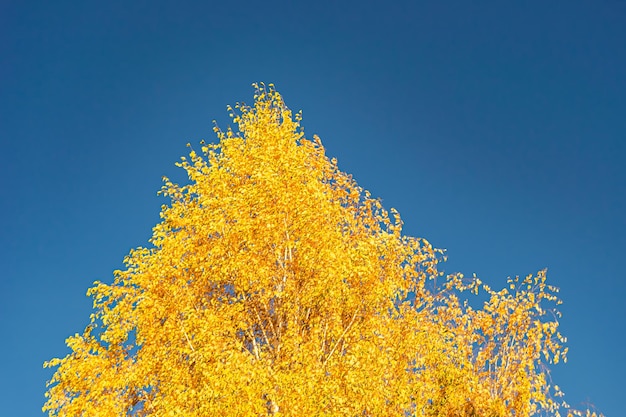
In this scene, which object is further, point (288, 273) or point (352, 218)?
point (352, 218)

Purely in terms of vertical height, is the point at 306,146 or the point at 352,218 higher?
the point at 306,146

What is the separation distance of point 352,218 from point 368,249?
2.73 m

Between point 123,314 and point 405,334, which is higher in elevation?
point 405,334

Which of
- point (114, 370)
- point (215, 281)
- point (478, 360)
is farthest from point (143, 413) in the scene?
point (478, 360)

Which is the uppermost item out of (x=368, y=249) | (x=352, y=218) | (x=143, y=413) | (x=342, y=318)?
(x=352, y=218)

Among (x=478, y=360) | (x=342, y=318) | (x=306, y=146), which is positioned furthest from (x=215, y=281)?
(x=478, y=360)

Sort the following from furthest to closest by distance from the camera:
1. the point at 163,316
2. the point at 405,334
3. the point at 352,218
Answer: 1. the point at 352,218
2. the point at 405,334
3. the point at 163,316

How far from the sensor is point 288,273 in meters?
15.6

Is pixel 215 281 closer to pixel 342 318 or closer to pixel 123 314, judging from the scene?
pixel 123 314

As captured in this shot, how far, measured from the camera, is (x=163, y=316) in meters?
14.8

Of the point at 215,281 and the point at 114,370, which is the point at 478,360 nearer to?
the point at 215,281

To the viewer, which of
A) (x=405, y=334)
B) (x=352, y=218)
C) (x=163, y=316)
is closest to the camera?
(x=163, y=316)

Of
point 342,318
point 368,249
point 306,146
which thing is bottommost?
point 342,318

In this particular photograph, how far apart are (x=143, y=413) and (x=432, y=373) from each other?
27.5 ft
